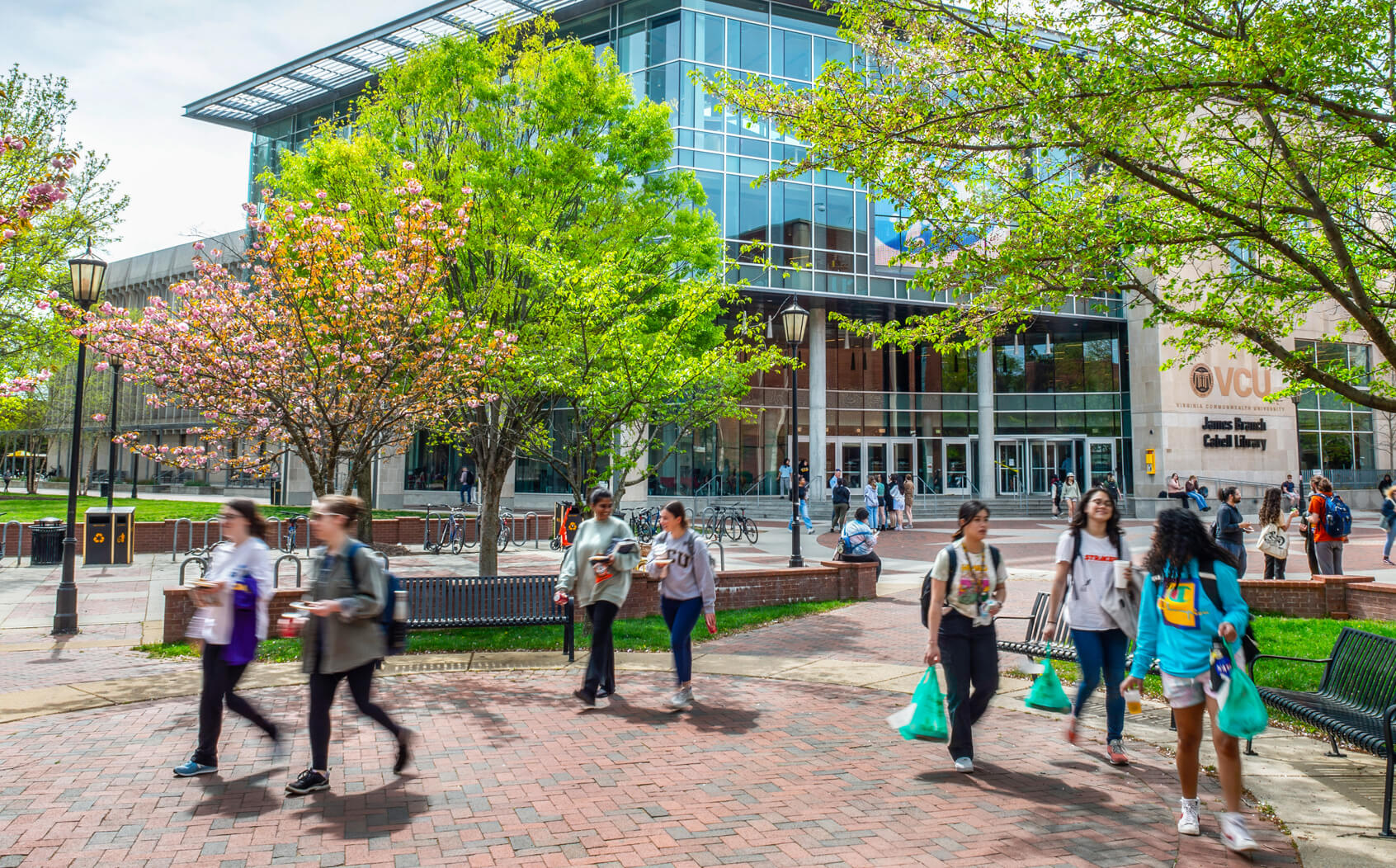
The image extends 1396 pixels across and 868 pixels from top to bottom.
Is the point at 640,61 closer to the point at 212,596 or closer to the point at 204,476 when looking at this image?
the point at 212,596

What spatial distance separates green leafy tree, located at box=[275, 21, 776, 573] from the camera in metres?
13.1

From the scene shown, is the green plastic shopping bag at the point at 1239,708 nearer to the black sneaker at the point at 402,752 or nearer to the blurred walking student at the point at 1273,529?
the black sneaker at the point at 402,752

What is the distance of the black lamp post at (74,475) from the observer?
11.1 metres

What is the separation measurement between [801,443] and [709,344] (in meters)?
25.5

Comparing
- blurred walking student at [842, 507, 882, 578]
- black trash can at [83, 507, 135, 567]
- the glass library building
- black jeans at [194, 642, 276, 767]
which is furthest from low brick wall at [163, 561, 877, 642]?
the glass library building

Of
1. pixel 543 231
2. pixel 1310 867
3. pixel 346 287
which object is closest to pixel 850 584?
pixel 543 231

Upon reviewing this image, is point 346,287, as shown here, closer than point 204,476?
Yes

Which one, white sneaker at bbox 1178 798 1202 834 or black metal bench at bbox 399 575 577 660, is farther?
black metal bench at bbox 399 575 577 660

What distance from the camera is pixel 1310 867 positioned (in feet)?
14.0

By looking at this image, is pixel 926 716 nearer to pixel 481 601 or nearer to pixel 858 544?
pixel 481 601

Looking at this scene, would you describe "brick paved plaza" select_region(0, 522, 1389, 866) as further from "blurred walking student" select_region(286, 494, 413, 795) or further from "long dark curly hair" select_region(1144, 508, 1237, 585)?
"long dark curly hair" select_region(1144, 508, 1237, 585)

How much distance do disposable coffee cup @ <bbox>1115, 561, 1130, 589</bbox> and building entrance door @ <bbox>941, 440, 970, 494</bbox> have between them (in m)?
37.9

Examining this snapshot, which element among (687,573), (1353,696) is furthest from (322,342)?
(1353,696)

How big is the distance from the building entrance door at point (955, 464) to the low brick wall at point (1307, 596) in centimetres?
3073
